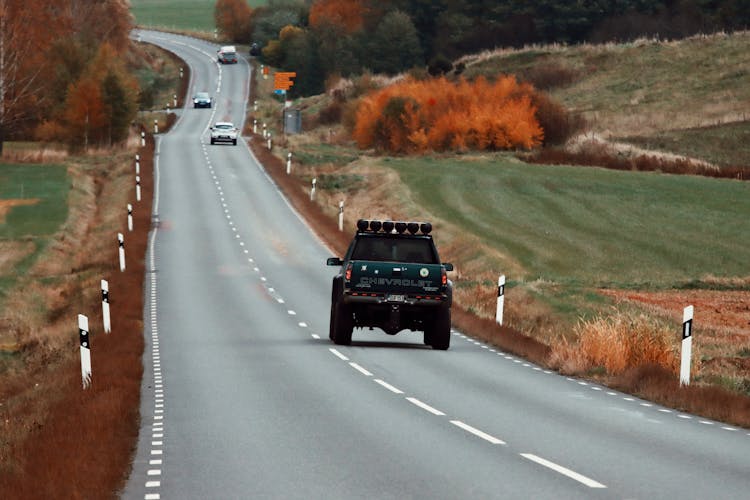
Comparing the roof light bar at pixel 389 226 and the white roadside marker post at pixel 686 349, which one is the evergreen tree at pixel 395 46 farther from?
the white roadside marker post at pixel 686 349

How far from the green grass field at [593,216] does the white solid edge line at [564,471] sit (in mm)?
→ 27261

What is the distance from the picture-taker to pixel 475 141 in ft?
286

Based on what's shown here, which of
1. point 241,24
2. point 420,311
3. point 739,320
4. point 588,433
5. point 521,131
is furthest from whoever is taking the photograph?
point 241,24

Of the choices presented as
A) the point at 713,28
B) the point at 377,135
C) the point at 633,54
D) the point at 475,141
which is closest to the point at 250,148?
the point at 377,135

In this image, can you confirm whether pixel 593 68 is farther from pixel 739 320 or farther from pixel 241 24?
pixel 739 320

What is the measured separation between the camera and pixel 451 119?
87.6 meters

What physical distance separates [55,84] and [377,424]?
79400 mm

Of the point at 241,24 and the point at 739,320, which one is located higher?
the point at 241,24

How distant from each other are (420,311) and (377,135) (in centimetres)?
6578

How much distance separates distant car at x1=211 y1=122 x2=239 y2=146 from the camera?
89500 mm

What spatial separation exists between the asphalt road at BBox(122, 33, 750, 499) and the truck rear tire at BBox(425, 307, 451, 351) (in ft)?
1.20

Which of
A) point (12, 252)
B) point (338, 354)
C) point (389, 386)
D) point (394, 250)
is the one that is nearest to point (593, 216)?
point (12, 252)

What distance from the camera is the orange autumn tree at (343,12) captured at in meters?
153

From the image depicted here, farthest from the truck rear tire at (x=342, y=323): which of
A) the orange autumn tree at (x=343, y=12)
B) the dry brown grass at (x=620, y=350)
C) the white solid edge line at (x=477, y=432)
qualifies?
the orange autumn tree at (x=343, y=12)
